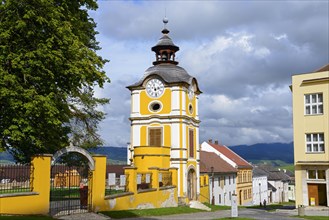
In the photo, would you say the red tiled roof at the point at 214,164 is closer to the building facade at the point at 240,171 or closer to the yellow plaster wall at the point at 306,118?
the building facade at the point at 240,171

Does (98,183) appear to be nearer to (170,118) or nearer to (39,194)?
(39,194)

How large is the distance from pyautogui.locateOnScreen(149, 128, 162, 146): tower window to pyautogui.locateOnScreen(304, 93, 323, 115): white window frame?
13.1 meters

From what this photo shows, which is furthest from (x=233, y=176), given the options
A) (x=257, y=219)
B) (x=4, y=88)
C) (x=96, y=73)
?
(x=4, y=88)

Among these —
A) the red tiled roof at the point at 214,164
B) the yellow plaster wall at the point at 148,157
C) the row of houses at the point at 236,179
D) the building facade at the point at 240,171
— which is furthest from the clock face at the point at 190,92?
the building facade at the point at 240,171

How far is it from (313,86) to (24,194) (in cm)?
2271

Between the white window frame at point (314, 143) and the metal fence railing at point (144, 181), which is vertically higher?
the white window frame at point (314, 143)

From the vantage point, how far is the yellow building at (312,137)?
3084 cm

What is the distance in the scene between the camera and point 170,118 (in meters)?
38.5

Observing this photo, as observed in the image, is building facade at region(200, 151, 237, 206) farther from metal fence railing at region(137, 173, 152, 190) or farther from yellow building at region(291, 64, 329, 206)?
metal fence railing at region(137, 173, 152, 190)

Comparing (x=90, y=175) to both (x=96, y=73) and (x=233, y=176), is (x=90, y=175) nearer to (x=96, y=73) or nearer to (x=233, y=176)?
(x=96, y=73)

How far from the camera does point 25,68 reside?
1928 cm

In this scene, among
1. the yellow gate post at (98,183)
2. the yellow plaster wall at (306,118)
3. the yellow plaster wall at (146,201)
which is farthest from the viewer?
the yellow plaster wall at (306,118)

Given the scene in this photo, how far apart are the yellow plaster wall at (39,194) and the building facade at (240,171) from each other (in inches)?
1877

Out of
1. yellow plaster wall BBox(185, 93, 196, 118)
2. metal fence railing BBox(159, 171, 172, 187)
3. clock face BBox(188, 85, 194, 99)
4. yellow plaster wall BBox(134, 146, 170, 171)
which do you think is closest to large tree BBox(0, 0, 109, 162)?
metal fence railing BBox(159, 171, 172, 187)
